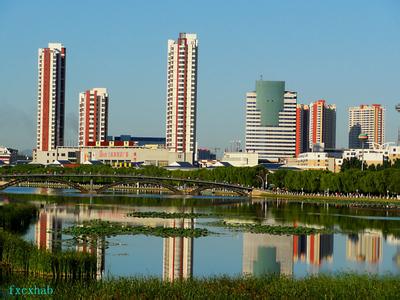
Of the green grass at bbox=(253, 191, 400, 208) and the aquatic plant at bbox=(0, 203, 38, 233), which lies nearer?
the aquatic plant at bbox=(0, 203, 38, 233)

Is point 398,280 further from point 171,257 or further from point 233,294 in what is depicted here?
point 171,257

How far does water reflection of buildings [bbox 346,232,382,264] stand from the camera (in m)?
61.2

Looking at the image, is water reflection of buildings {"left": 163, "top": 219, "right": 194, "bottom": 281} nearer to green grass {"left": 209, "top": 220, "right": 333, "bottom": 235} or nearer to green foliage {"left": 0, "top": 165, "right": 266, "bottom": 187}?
green grass {"left": 209, "top": 220, "right": 333, "bottom": 235}

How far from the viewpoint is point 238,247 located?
212ft

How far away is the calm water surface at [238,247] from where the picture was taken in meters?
54.0

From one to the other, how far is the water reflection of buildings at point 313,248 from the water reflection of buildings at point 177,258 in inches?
275

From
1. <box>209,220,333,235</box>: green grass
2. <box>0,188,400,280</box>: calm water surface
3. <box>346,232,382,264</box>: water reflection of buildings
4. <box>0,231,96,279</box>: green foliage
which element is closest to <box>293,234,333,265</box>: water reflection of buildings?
<box>0,188,400,280</box>: calm water surface

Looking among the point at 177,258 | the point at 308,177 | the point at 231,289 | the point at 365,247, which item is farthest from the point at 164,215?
the point at 308,177

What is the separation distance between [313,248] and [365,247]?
431cm

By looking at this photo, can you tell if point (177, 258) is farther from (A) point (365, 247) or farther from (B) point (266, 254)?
(A) point (365, 247)

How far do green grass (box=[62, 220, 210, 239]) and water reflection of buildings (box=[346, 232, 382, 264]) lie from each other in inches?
446

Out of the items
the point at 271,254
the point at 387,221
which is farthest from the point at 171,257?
the point at 387,221

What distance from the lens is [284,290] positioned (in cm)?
3788

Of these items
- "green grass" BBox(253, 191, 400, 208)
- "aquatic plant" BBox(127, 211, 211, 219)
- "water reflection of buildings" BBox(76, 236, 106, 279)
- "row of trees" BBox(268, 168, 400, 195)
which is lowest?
"water reflection of buildings" BBox(76, 236, 106, 279)
